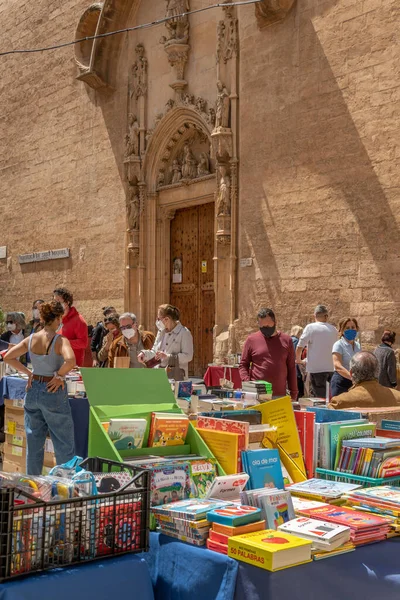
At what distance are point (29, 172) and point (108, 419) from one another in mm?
14475

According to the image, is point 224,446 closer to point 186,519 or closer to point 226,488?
point 226,488

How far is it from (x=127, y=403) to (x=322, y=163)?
24.9 ft

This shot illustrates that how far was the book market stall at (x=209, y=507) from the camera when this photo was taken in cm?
240

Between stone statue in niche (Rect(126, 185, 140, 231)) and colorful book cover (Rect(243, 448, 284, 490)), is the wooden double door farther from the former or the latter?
colorful book cover (Rect(243, 448, 284, 490))

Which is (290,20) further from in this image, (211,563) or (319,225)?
(211,563)

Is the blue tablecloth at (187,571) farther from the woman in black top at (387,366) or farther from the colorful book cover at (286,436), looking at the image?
the woman in black top at (387,366)

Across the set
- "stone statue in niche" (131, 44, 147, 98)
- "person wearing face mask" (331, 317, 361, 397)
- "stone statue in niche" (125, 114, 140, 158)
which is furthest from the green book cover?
"stone statue in niche" (131, 44, 147, 98)

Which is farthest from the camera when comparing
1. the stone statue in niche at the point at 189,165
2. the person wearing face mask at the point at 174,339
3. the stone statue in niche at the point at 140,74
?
the stone statue in niche at the point at 140,74

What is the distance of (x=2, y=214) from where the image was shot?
59.2 feet

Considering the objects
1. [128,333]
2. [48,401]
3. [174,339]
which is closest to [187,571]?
[48,401]

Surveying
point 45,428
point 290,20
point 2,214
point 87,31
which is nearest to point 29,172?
point 2,214

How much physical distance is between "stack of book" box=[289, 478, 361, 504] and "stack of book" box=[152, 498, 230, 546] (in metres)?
0.48

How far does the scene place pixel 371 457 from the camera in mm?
3350

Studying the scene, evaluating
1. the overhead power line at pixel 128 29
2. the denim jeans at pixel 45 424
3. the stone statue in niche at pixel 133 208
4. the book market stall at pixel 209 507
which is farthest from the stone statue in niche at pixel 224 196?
the book market stall at pixel 209 507
